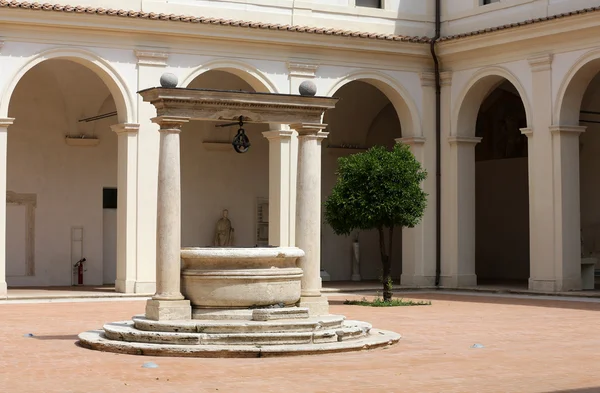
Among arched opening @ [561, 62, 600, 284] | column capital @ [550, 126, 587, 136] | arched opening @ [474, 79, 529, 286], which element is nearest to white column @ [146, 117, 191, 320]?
column capital @ [550, 126, 587, 136]

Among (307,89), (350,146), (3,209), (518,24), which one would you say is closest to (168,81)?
(307,89)

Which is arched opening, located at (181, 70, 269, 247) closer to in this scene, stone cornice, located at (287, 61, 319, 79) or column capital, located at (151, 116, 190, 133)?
stone cornice, located at (287, 61, 319, 79)

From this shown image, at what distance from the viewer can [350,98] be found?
28.2 metres

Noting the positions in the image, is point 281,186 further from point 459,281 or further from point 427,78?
point 459,281

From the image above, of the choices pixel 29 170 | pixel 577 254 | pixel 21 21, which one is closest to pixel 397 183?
pixel 577 254

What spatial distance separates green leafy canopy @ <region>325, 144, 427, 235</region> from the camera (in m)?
20.2

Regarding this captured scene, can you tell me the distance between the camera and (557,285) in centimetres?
2239

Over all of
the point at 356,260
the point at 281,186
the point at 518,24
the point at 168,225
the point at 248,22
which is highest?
the point at 248,22

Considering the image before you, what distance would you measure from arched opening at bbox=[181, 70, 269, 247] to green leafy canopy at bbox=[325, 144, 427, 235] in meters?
6.65

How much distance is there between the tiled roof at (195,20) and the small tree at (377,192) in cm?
414

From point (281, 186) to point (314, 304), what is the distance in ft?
31.8

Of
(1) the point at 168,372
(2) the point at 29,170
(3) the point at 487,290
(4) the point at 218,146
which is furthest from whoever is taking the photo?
(4) the point at 218,146

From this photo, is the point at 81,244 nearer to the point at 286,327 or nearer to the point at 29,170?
the point at 29,170

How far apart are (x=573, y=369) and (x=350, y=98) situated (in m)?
17.8
